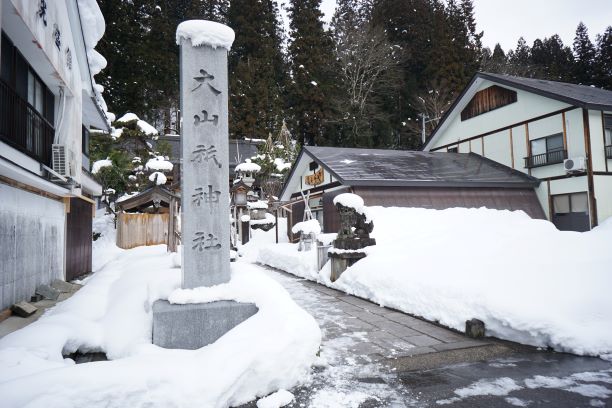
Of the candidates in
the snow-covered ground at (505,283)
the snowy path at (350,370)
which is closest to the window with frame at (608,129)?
the snow-covered ground at (505,283)

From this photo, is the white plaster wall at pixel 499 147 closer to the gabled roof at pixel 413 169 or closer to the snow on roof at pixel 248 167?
the gabled roof at pixel 413 169

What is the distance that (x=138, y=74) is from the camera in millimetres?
30484

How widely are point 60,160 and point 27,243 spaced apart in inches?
95.6

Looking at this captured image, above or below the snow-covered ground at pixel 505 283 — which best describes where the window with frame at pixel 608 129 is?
above

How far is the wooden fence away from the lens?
19391mm

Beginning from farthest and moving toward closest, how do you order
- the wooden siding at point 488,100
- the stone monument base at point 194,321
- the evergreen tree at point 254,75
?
1. the evergreen tree at point 254,75
2. the wooden siding at point 488,100
3. the stone monument base at point 194,321

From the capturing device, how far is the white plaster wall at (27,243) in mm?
6309

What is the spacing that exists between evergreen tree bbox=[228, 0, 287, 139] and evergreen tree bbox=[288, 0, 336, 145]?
201 cm

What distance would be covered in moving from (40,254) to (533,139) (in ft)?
65.8

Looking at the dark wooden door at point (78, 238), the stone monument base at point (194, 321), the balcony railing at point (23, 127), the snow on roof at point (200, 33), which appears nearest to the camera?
the stone monument base at point (194, 321)

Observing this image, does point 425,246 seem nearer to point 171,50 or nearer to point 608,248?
point 608,248

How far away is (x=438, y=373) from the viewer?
14.8 feet

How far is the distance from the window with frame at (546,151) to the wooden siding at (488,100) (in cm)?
267

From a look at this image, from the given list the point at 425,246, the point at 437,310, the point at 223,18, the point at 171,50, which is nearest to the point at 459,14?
the point at 223,18
